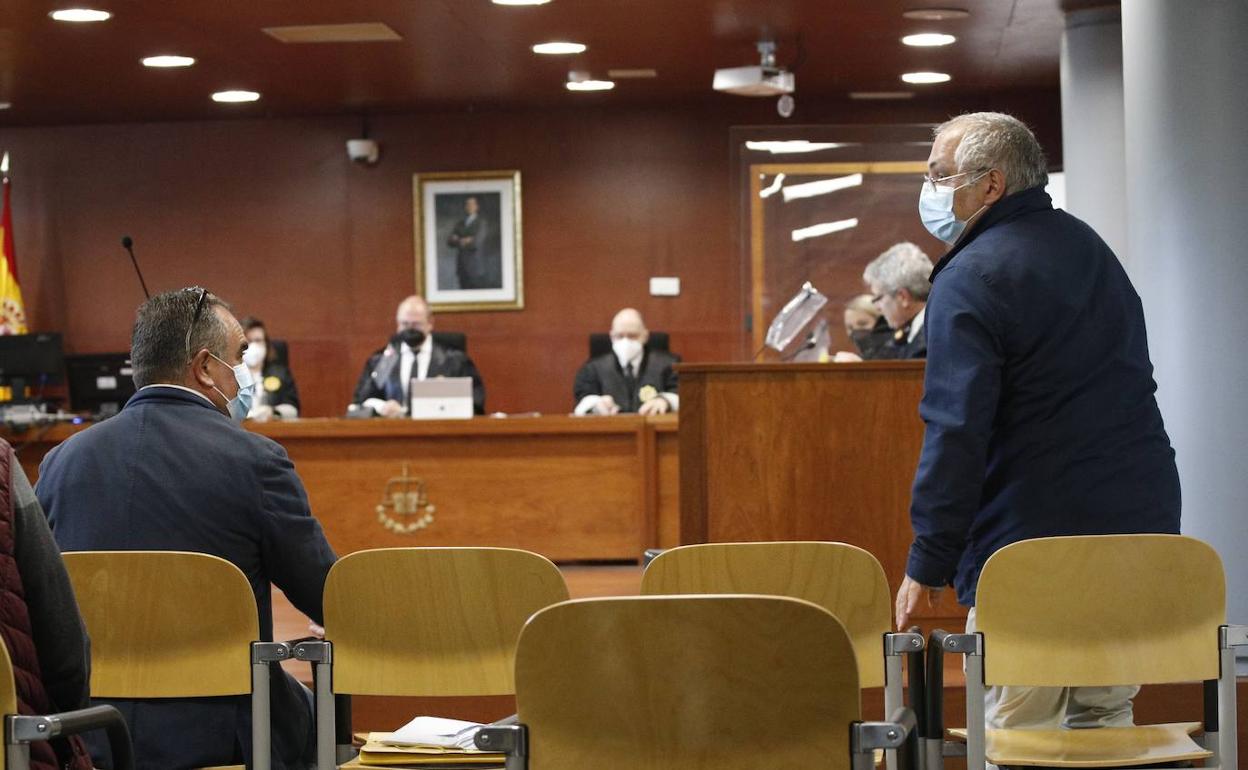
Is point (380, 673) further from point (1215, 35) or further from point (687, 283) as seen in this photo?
point (687, 283)

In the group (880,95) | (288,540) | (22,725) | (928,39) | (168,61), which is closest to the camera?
(22,725)

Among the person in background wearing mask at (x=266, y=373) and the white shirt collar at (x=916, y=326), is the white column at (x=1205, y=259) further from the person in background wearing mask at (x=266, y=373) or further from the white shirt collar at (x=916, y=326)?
the person in background wearing mask at (x=266, y=373)

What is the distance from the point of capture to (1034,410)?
2.77 metres

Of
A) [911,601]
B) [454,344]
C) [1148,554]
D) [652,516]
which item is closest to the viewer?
A: [1148,554]

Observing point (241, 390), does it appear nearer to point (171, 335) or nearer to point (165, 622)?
point (171, 335)

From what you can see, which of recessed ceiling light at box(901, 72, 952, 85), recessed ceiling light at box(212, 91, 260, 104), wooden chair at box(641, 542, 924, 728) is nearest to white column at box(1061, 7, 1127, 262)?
recessed ceiling light at box(901, 72, 952, 85)

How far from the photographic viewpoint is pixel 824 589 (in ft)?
8.54

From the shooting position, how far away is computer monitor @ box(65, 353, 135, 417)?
8398 mm

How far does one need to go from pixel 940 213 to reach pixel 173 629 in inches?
65.9

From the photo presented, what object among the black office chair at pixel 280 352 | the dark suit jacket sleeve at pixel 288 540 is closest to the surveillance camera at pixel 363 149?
the black office chair at pixel 280 352

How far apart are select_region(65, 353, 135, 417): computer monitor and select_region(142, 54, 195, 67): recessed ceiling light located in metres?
1.59

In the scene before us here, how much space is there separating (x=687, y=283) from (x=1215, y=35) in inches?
241

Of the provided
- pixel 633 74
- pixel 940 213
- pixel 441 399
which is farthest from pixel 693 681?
pixel 633 74

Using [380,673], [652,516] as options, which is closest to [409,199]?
[652,516]
